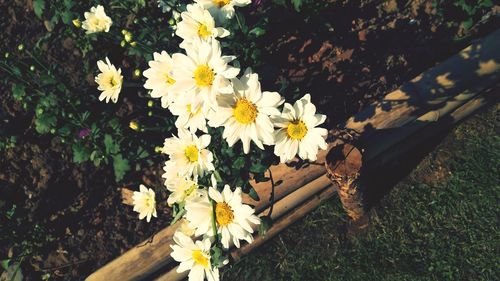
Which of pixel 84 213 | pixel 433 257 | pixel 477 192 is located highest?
pixel 84 213

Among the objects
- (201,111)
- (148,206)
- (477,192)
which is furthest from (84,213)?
(477,192)

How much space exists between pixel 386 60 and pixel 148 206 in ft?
6.23

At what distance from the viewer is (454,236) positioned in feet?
9.87

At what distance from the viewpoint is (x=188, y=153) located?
2.06 metres

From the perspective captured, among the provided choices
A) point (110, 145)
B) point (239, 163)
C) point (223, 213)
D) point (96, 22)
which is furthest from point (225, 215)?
point (96, 22)

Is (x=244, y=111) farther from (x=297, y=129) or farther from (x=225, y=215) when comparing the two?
(x=225, y=215)

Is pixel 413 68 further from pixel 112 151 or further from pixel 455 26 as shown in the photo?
pixel 112 151

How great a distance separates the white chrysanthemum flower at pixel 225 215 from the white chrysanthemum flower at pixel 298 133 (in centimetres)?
27

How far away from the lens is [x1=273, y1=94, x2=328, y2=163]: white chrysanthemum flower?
6.18 feet

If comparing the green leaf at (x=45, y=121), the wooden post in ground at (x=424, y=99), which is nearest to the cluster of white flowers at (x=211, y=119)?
the wooden post in ground at (x=424, y=99)

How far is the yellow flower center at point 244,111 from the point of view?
1.83m

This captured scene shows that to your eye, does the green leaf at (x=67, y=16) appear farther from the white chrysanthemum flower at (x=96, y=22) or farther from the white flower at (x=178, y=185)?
the white flower at (x=178, y=185)

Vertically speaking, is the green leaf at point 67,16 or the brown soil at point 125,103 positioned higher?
the green leaf at point 67,16

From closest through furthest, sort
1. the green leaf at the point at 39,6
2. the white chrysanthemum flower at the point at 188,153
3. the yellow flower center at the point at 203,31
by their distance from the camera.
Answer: the yellow flower center at the point at 203,31
the white chrysanthemum flower at the point at 188,153
the green leaf at the point at 39,6
